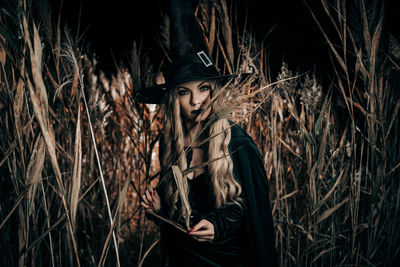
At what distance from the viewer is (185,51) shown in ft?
2.55

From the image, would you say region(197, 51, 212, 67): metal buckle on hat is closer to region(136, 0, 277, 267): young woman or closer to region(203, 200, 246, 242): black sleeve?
region(136, 0, 277, 267): young woman

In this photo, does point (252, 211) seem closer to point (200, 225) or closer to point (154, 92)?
point (200, 225)

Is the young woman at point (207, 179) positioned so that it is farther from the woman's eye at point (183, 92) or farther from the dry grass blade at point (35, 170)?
the dry grass blade at point (35, 170)

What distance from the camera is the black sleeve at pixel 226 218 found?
678mm

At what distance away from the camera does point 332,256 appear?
98cm

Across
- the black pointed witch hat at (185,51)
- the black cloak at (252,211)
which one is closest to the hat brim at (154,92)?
the black pointed witch hat at (185,51)

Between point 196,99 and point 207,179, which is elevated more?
point 196,99

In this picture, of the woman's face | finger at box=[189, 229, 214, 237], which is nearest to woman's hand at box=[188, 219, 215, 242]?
finger at box=[189, 229, 214, 237]

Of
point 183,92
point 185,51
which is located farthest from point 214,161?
point 185,51

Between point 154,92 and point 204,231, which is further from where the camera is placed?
point 154,92

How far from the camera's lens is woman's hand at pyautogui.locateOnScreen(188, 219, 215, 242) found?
2.09 feet

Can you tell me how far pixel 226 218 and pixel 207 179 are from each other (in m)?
0.12

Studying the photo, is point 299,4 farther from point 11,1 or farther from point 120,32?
point 11,1

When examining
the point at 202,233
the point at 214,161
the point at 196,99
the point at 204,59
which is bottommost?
the point at 202,233
